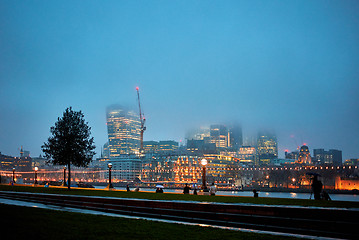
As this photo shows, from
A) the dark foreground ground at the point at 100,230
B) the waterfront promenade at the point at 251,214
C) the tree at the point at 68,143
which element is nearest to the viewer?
the dark foreground ground at the point at 100,230

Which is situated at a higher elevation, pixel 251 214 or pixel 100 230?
pixel 100 230

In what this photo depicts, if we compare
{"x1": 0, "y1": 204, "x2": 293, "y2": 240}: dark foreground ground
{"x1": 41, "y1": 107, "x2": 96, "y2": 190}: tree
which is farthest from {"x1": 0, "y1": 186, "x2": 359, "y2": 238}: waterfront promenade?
{"x1": 41, "y1": 107, "x2": 96, "y2": 190}: tree

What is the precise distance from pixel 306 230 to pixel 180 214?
7.77m

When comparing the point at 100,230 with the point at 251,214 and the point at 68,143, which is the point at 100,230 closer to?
the point at 251,214

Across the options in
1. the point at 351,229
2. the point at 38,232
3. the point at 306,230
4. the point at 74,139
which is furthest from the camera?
the point at 74,139


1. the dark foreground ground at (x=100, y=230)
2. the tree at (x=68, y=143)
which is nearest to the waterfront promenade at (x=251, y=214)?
the dark foreground ground at (x=100, y=230)

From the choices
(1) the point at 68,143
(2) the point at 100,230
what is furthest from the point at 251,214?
(1) the point at 68,143

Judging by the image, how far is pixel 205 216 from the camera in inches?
777

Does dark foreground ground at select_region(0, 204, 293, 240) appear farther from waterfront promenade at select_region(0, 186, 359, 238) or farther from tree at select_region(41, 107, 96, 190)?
tree at select_region(41, 107, 96, 190)

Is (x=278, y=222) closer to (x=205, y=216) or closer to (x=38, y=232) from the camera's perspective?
(x=205, y=216)

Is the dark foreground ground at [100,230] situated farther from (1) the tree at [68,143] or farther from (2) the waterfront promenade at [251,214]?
(1) the tree at [68,143]

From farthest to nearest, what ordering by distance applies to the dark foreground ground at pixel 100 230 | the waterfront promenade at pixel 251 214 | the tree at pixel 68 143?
the tree at pixel 68 143
the waterfront promenade at pixel 251 214
the dark foreground ground at pixel 100 230

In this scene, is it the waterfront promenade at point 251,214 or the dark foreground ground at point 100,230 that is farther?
the waterfront promenade at point 251,214

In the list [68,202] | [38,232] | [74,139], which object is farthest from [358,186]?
[38,232]
